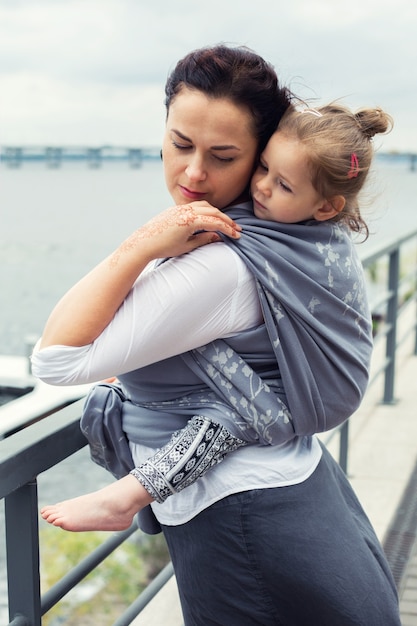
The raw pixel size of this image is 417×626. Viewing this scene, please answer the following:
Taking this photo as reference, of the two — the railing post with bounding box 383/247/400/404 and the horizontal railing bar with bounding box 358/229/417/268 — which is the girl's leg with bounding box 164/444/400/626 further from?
the railing post with bounding box 383/247/400/404

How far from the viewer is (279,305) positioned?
4.20 ft

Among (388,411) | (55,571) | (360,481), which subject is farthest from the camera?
(55,571)

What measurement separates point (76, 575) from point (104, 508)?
0.30 m

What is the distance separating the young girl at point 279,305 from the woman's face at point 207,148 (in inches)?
1.4

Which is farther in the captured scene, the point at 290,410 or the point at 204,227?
the point at 290,410

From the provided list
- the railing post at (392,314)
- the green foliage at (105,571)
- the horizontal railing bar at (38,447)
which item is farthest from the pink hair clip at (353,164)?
the green foliage at (105,571)

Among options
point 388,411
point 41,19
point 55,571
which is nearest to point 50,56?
point 41,19

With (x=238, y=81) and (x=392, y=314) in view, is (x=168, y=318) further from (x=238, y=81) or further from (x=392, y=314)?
(x=392, y=314)

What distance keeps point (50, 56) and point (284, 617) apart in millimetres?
93195

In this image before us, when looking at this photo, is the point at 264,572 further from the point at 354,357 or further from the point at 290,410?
the point at 354,357

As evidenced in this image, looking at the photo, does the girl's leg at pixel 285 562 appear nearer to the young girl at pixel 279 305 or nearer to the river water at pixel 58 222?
the young girl at pixel 279 305

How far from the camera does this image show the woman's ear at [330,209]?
1.34m

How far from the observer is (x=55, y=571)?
10.9 metres

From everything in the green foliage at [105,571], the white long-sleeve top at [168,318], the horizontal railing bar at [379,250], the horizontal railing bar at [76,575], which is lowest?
the green foliage at [105,571]
